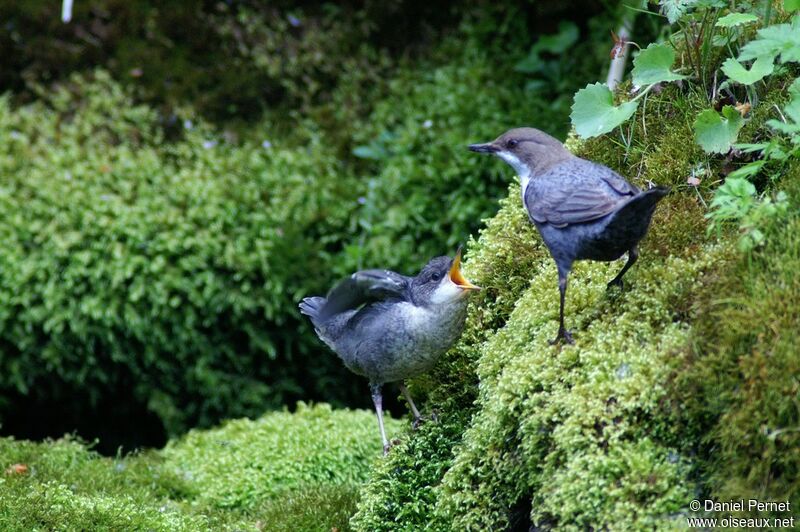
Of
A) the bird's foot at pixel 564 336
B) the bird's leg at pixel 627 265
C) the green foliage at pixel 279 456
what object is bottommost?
the green foliage at pixel 279 456

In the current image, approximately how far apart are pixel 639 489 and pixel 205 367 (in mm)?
4154

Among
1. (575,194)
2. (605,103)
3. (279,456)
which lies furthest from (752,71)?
(279,456)

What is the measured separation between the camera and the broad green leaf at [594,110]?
3.81 m

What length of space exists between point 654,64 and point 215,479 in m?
3.16

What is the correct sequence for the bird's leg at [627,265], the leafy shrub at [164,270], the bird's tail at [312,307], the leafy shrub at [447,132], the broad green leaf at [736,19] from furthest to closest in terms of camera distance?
the leafy shrub at [447,132] < the leafy shrub at [164,270] < the bird's tail at [312,307] < the broad green leaf at [736,19] < the bird's leg at [627,265]

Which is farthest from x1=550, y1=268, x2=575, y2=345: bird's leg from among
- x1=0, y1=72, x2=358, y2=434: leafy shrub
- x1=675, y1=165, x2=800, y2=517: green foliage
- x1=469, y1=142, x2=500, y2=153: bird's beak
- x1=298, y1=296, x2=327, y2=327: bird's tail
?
x1=0, y1=72, x2=358, y2=434: leafy shrub

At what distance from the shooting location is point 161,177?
6.77 meters

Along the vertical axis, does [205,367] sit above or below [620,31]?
below

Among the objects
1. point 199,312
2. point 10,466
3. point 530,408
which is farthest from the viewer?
point 199,312

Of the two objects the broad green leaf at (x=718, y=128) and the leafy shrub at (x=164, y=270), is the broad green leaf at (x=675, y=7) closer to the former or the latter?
the broad green leaf at (x=718, y=128)

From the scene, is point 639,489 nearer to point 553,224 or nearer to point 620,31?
point 553,224

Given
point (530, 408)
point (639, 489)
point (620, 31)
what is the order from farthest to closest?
point (620, 31)
point (530, 408)
point (639, 489)

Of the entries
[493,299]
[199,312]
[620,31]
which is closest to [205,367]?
[199,312]

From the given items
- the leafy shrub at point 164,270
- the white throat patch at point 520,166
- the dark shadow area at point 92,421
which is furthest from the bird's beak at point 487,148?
the dark shadow area at point 92,421
